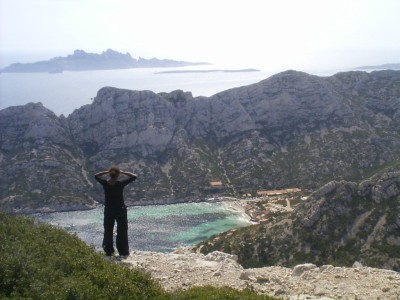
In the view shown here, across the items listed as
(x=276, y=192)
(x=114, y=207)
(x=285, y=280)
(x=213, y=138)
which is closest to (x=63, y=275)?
(x=114, y=207)

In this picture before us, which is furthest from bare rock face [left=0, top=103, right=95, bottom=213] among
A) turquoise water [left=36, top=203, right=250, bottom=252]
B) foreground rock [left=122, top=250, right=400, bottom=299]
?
foreground rock [left=122, top=250, right=400, bottom=299]

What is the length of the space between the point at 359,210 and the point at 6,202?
334 ft

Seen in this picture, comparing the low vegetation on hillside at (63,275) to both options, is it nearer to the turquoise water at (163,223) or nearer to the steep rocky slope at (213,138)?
the turquoise water at (163,223)

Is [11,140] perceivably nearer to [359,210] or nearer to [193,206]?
[193,206]

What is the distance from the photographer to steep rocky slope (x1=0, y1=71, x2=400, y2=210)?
135 metres

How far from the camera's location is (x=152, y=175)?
143m

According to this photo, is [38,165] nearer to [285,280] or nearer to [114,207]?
[114,207]

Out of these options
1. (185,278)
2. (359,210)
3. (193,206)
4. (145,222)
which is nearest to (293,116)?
(193,206)

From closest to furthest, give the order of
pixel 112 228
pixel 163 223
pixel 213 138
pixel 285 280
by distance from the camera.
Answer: pixel 285 280
pixel 112 228
pixel 163 223
pixel 213 138

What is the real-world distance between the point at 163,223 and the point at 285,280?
95068 mm

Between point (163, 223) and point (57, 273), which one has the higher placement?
point (57, 273)

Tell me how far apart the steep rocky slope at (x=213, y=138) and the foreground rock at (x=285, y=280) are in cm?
11578

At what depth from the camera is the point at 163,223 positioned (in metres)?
108

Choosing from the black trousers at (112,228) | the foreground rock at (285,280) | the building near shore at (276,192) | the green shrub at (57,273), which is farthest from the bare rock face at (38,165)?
the green shrub at (57,273)
